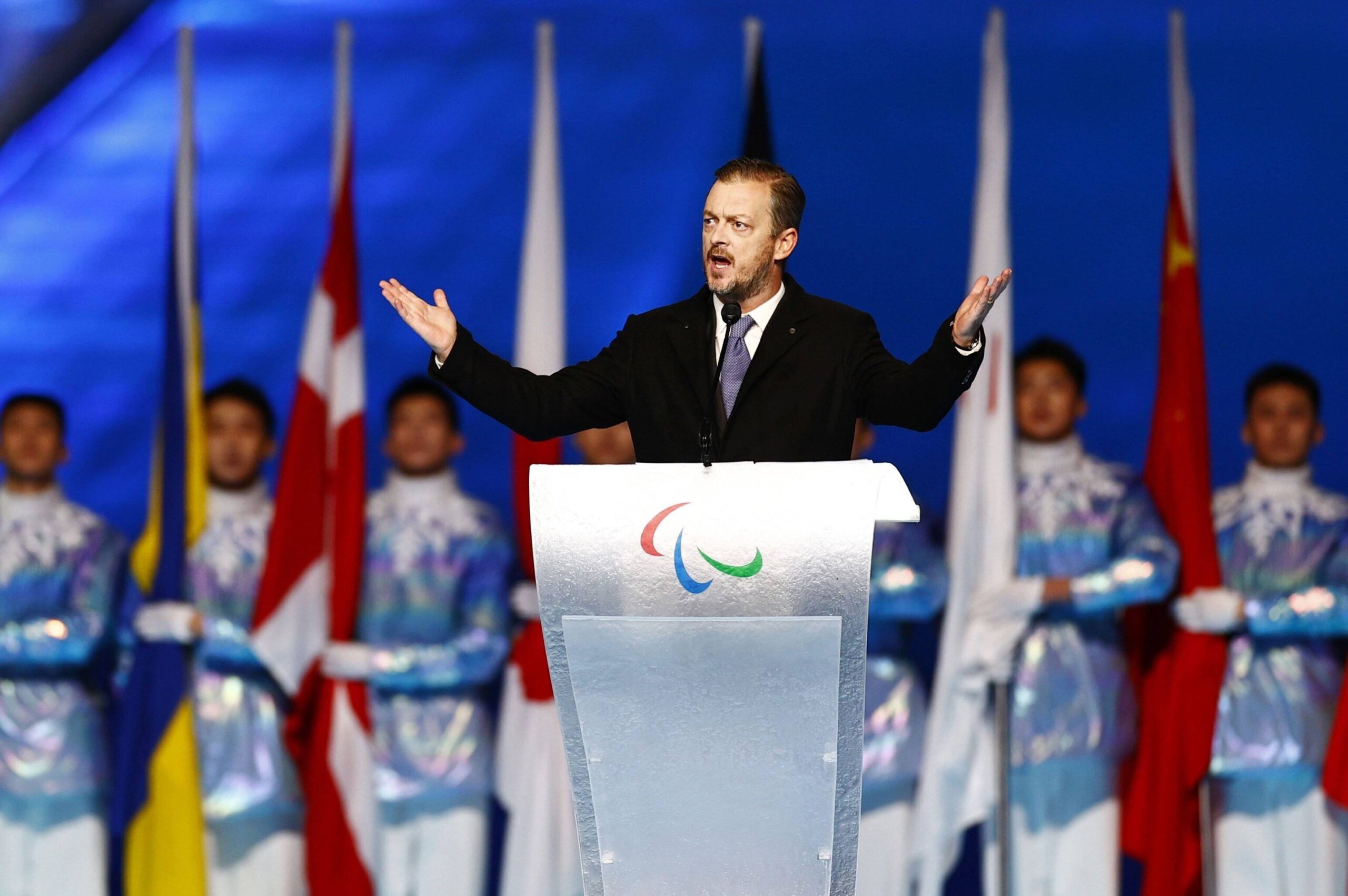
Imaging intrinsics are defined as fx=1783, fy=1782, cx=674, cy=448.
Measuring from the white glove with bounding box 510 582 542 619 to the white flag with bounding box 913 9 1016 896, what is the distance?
0.96 meters

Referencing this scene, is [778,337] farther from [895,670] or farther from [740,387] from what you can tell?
[895,670]

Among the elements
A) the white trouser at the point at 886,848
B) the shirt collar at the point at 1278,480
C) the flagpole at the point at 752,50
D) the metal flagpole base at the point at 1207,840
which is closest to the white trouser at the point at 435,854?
the white trouser at the point at 886,848

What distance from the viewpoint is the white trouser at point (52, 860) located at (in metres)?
4.31

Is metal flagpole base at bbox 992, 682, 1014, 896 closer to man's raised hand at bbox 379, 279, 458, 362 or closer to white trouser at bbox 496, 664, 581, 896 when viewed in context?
white trouser at bbox 496, 664, 581, 896

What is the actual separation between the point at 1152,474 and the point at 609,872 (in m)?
2.67

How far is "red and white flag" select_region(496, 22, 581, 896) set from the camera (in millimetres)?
4109

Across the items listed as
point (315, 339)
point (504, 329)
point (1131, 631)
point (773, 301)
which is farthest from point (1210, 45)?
point (773, 301)

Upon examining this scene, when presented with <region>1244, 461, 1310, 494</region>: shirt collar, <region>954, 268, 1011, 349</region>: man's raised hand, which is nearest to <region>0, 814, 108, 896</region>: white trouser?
<region>1244, 461, 1310, 494</region>: shirt collar

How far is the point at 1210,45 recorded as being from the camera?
16.7ft

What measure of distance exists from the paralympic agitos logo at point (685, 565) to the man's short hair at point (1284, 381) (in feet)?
9.09

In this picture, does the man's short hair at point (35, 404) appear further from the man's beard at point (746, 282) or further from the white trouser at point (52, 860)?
the man's beard at point (746, 282)

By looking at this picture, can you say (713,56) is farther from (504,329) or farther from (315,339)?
(315,339)

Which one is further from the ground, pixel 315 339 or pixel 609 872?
pixel 315 339

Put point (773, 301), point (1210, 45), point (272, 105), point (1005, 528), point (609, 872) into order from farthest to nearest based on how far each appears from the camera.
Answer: point (272, 105), point (1210, 45), point (1005, 528), point (773, 301), point (609, 872)
